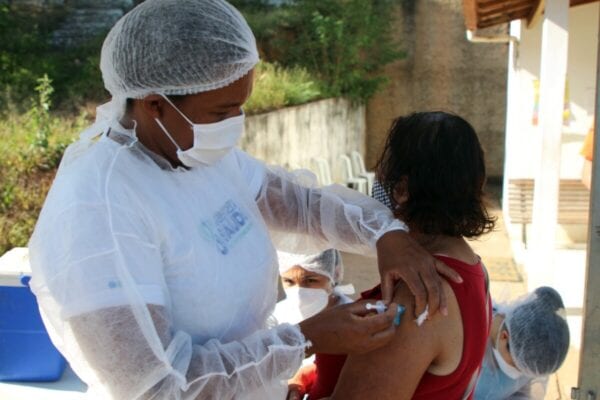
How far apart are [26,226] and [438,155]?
350 centimetres

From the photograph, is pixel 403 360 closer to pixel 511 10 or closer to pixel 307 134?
pixel 511 10

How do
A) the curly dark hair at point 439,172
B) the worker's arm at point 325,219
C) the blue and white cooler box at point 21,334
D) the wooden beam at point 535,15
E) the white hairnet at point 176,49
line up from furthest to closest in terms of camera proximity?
the wooden beam at point 535,15
the blue and white cooler box at point 21,334
the worker's arm at point 325,219
the curly dark hair at point 439,172
the white hairnet at point 176,49

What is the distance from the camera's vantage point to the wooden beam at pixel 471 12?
5837mm

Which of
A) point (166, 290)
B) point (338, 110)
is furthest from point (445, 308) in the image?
point (338, 110)

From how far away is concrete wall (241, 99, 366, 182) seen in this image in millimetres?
6447

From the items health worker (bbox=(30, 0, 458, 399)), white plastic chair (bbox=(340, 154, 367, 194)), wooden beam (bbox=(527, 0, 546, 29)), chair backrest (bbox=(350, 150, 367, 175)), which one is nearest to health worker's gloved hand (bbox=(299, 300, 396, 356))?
health worker (bbox=(30, 0, 458, 399))

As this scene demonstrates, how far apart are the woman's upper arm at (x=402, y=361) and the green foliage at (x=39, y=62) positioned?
549cm

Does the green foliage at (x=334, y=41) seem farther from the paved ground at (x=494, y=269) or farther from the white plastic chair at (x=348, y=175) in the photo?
the paved ground at (x=494, y=269)

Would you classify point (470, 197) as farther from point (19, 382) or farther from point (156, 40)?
point (19, 382)

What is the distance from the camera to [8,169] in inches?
178

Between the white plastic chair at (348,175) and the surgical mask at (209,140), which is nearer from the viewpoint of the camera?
the surgical mask at (209,140)

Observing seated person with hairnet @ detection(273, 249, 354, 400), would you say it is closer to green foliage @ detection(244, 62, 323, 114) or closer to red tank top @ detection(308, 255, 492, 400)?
red tank top @ detection(308, 255, 492, 400)

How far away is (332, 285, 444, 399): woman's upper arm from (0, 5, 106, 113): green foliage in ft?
18.0

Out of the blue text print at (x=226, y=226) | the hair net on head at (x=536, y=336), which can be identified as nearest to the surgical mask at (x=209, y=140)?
the blue text print at (x=226, y=226)
